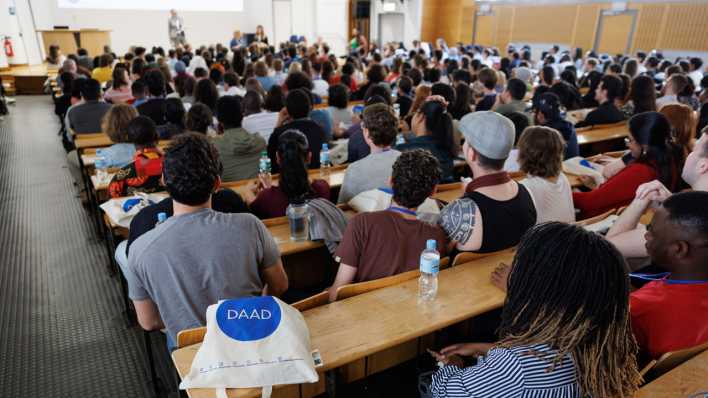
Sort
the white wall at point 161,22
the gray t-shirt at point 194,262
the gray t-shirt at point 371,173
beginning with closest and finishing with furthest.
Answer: the gray t-shirt at point 194,262 < the gray t-shirt at point 371,173 < the white wall at point 161,22

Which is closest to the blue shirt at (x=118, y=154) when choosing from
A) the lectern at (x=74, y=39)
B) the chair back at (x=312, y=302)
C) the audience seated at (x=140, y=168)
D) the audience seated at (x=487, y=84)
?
the audience seated at (x=140, y=168)

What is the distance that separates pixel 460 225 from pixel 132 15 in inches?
683

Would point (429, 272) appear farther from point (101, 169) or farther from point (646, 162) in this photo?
point (101, 169)

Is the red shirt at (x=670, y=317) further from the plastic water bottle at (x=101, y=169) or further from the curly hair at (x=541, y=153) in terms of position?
the plastic water bottle at (x=101, y=169)

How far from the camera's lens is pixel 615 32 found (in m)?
13.7

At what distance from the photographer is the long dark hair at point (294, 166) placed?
245cm

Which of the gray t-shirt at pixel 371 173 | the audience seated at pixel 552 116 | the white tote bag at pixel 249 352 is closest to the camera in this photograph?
the white tote bag at pixel 249 352

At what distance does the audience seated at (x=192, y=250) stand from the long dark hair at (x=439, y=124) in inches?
83.9

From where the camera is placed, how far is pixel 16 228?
443cm

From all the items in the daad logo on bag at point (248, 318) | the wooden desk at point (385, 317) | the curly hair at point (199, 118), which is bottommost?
the wooden desk at point (385, 317)

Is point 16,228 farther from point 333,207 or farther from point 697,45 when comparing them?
point 697,45

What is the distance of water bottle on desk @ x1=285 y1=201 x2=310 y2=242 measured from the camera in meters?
2.53

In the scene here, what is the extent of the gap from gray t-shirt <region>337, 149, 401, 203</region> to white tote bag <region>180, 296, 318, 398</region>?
5.59 ft

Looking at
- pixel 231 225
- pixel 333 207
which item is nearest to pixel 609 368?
pixel 231 225
